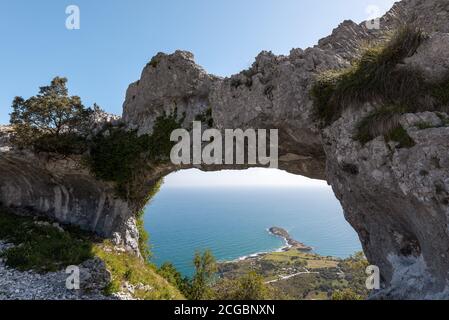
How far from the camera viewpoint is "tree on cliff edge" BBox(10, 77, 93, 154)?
72.6ft

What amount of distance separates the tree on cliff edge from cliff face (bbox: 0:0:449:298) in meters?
1.57

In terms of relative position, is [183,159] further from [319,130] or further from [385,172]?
[385,172]

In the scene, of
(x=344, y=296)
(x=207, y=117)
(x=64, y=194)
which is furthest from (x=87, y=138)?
(x=344, y=296)

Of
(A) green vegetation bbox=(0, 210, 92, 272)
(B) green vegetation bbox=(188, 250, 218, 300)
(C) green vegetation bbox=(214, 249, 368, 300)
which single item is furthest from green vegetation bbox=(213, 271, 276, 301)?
(C) green vegetation bbox=(214, 249, 368, 300)

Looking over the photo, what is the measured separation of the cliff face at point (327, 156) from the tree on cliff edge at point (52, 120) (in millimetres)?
1567

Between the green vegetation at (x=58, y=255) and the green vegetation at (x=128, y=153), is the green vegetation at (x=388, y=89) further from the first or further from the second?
the green vegetation at (x=58, y=255)

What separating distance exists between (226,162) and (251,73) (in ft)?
19.1

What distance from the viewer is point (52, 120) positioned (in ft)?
75.4

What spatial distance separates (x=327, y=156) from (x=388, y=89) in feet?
13.3

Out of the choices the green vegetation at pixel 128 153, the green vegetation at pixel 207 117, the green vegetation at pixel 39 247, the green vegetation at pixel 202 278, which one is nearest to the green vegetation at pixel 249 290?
the green vegetation at pixel 202 278

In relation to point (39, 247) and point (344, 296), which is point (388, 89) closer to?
point (39, 247)

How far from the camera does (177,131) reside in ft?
70.5
